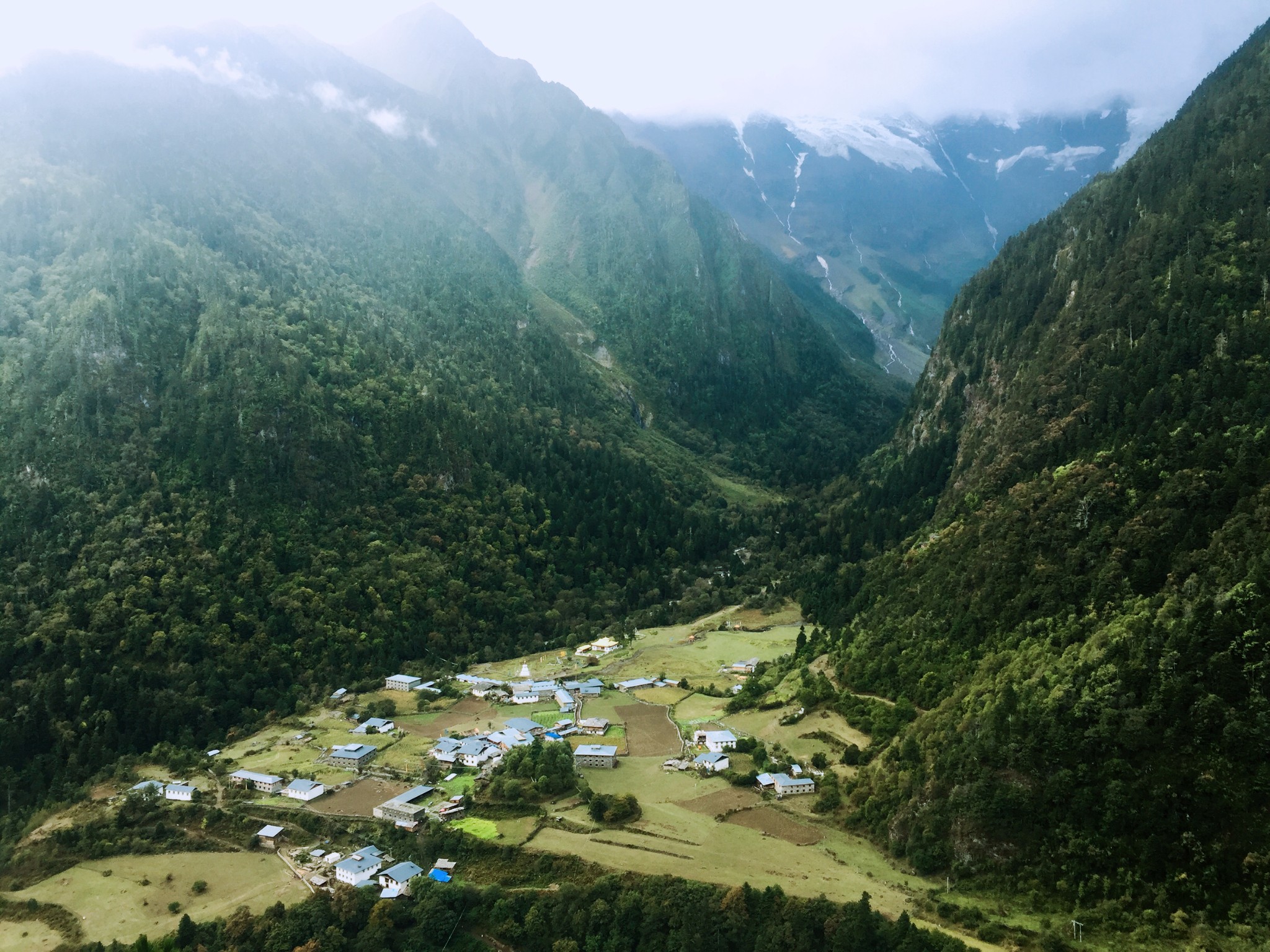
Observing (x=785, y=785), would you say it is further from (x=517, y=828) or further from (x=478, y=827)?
(x=478, y=827)

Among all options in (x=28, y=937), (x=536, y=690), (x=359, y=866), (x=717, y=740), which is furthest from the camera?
(x=536, y=690)

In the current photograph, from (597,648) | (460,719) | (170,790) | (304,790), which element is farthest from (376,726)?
(597,648)

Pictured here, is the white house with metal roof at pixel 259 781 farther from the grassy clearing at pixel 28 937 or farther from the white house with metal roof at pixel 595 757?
the white house with metal roof at pixel 595 757

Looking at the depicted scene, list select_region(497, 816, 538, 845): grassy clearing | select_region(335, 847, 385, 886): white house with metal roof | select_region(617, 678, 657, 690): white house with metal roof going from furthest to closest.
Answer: select_region(617, 678, 657, 690): white house with metal roof < select_region(497, 816, 538, 845): grassy clearing < select_region(335, 847, 385, 886): white house with metal roof

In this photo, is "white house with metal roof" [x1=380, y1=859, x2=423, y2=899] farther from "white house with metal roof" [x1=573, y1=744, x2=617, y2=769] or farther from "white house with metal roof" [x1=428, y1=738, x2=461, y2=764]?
"white house with metal roof" [x1=573, y1=744, x2=617, y2=769]

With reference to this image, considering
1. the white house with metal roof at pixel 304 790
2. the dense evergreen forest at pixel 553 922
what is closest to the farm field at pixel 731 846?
the dense evergreen forest at pixel 553 922

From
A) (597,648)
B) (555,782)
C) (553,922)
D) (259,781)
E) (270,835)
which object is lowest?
(259,781)

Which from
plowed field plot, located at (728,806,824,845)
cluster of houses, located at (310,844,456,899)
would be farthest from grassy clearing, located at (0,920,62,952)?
plowed field plot, located at (728,806,824,845)
